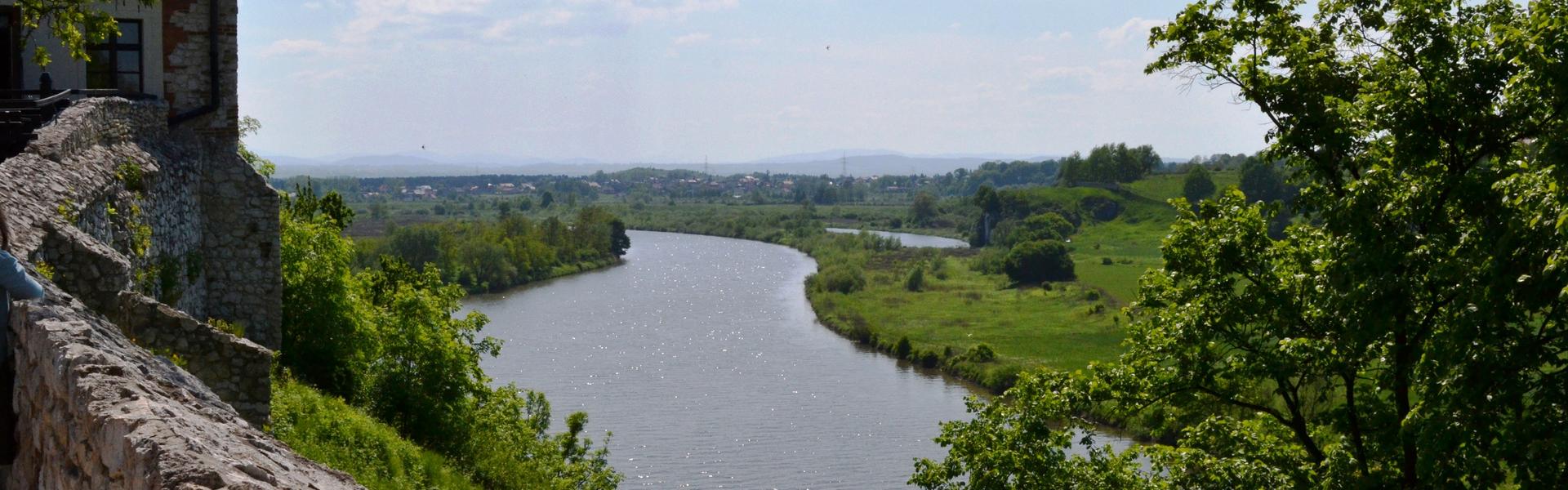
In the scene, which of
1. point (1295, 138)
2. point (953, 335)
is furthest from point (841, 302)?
point (1295, 138)

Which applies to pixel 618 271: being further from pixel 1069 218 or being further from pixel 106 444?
pixel 106 444

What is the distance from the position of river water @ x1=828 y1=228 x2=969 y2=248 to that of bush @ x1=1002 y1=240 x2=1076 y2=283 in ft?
99.9

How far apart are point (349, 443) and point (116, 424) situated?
29.6ft

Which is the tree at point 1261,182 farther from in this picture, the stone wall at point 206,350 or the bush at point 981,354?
the stone wall at point 206,350

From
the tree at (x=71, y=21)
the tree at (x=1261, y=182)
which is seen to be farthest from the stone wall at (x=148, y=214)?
the tree at (x=1261, y=182)

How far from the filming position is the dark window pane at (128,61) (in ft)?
43.5

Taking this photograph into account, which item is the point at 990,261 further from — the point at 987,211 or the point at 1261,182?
the point at 987,211

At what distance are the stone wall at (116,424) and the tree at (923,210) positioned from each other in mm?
163476

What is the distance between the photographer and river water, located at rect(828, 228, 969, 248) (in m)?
131

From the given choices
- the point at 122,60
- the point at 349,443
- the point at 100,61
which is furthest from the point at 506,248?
the point at 349,443

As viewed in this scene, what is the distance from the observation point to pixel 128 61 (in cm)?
1332

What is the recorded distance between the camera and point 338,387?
53.8 feet

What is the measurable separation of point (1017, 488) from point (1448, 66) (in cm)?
607

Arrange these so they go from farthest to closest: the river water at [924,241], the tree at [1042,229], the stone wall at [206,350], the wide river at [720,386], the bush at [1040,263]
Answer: the river water at [924,241]
the tree at [1042,229]
the bush at [1040,263]
the wide river at [720,386]
the stone wall at [206,350]
